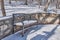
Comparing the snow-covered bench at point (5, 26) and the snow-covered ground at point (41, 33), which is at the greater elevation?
the snow-covered bench at point (5, 26)

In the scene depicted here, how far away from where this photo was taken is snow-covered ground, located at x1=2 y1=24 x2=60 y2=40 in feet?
10.5

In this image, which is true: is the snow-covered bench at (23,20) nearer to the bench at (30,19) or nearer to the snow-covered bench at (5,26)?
the bench at (30,19)

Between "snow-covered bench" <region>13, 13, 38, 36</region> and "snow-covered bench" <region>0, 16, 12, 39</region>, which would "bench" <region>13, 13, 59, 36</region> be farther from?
"snow-covered bench" <region>0, 16, 12, 39</region>

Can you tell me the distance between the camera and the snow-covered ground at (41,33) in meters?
3.19

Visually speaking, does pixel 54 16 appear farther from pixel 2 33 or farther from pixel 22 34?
pixel 2 33

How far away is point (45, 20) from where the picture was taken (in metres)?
4.16

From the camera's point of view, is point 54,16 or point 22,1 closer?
point 54,16

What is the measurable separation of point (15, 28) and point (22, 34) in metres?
0.28

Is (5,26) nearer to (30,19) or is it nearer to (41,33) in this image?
(30,19)

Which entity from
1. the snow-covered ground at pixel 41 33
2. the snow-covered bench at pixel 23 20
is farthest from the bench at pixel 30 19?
the snow-covered ground at pixel 41 33

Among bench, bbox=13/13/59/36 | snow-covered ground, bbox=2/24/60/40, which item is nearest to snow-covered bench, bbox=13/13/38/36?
bench, bbox=13/13/59/36

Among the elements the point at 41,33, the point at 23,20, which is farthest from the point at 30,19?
the point at 41,33

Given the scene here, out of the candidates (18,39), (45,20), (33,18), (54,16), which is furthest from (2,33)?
A: (54,16)

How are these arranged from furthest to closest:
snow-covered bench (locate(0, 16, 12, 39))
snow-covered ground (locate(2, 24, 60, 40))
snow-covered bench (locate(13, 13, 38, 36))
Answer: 1. snow-covered bench (locate(13, 13, 38, 36))
2. snow-covered ground (locate(2, 24, 60, 40))
3. snow-covered bench (locate(0, 16, 12, 39))
